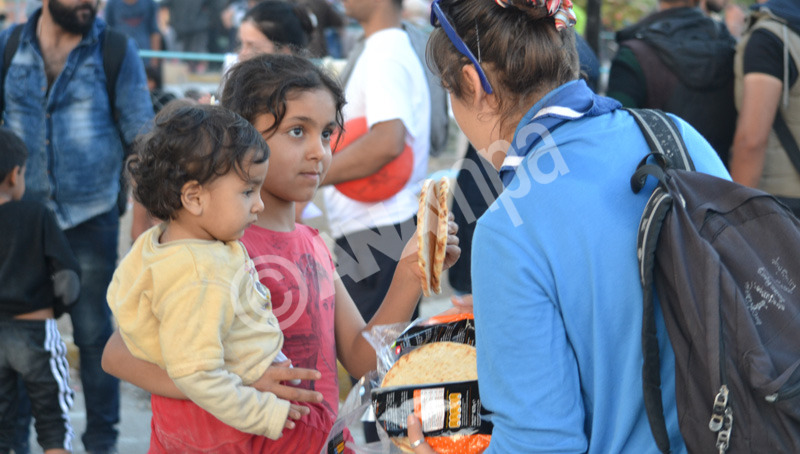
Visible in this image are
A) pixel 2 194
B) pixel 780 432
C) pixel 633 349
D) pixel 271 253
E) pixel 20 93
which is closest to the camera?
pixel 780 432

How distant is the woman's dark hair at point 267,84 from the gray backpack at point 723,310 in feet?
3.35

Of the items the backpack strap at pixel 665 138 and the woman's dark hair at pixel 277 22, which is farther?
the woman's dark hair at pixel 277 22

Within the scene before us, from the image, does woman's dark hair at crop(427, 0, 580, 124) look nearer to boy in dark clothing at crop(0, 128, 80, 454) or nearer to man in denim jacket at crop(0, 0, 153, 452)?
boy in dark clothing at crop(0, 128, 80, 454)

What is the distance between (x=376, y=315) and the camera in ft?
7.36

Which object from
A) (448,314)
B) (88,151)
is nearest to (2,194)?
(88,151)

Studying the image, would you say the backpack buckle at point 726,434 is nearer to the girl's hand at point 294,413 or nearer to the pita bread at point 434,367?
the pita bread at point 434,367

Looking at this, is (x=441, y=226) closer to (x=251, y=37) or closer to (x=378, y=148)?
(x=378, y=148)

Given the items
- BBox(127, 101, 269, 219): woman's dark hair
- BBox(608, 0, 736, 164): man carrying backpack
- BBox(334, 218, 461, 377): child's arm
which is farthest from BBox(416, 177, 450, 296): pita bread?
BBox(608, 0, 736, 164): man carrying backpack

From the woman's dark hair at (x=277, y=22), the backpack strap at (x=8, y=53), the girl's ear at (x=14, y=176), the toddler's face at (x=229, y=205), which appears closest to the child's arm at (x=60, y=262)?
the girl's ear at (x=14, y=176)

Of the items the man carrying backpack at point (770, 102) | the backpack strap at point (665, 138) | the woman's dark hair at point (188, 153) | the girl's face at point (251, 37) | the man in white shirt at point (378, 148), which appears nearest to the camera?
the backpack strap at point (665, 138)

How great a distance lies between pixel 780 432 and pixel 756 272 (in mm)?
256

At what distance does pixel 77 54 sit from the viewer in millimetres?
4016

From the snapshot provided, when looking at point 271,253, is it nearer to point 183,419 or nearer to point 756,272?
point 183,419

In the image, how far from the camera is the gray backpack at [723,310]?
130cm
